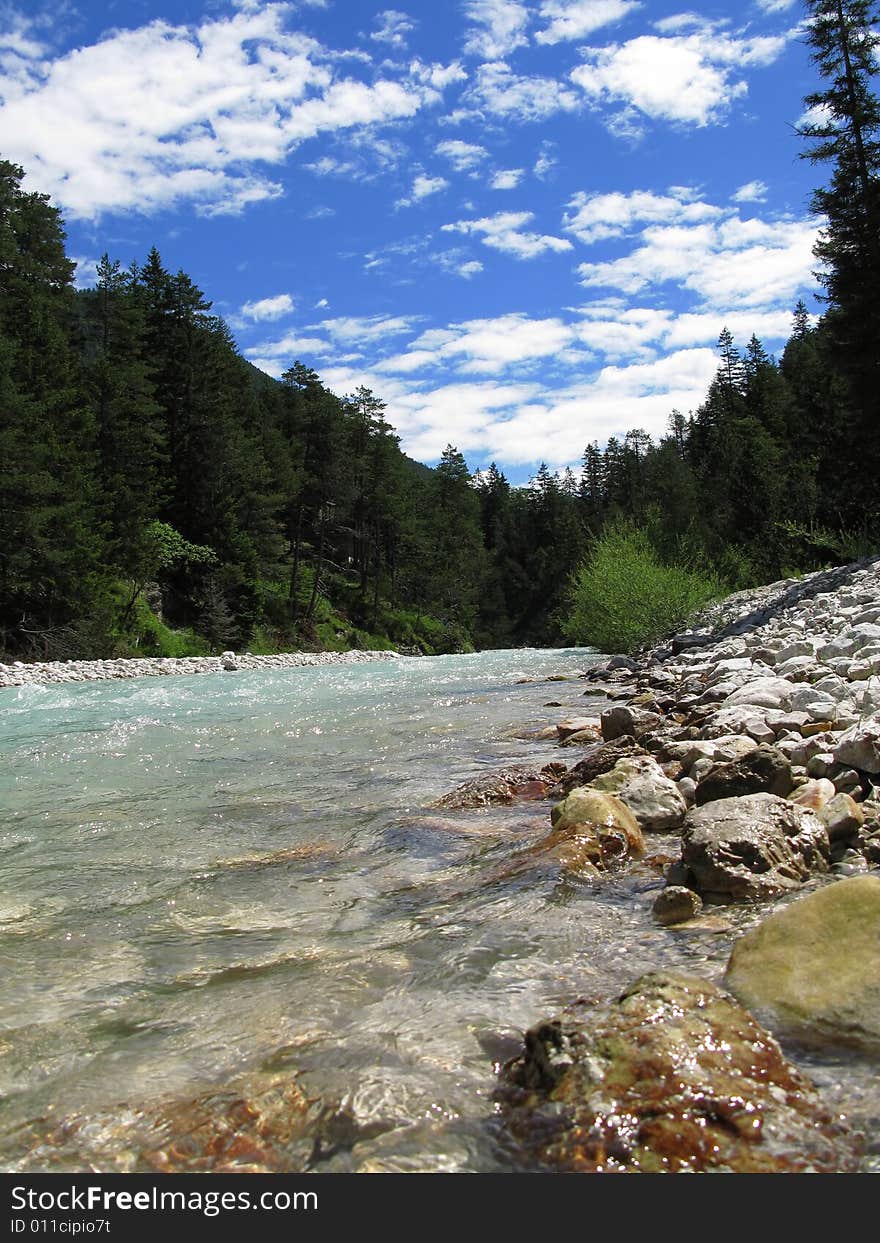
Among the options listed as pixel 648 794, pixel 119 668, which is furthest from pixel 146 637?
pixel 648 794

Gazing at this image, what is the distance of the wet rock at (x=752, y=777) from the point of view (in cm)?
429

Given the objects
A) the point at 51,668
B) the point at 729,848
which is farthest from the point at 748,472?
the point at 729,848

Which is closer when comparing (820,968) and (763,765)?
(820,968)

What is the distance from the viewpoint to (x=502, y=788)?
19.3 feet

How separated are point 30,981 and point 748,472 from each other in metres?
47.8

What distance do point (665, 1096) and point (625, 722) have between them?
580 cm

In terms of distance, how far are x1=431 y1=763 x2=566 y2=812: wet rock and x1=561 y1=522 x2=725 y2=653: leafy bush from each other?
1542cm

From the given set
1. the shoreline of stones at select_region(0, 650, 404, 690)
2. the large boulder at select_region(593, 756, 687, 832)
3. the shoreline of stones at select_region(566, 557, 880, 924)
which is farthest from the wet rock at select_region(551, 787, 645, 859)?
the shoreline of stones at select_region(0, 650, 404, 690)

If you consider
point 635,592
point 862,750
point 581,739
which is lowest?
point 581,739

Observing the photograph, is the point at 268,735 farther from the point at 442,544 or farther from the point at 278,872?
the point at 442,544

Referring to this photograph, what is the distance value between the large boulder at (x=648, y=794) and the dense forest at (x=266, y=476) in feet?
59.4

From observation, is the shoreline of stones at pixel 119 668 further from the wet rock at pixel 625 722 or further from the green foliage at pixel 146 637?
the wet rock at pixel 625 722

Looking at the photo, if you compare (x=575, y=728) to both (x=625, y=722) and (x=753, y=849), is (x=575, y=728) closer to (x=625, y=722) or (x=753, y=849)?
(x=625, y=722)

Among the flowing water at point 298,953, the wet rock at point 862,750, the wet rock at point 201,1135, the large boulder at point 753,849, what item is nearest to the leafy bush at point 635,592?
the flowing water at point 298,953
